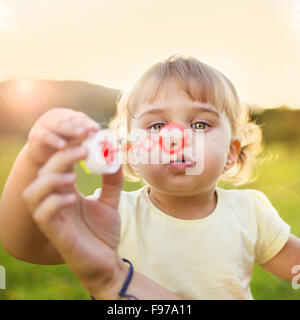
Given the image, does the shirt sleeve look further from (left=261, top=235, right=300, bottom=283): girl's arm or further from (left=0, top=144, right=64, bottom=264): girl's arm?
(left=0, top=144, right=64, bottom=264): girl's arm

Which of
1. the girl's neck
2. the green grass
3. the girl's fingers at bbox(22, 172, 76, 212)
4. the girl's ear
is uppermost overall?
the girl's fingers at bbox(22, 172, 76, 212)

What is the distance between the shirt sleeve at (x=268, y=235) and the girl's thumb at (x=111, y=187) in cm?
52

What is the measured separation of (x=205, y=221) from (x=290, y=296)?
3.41 feet

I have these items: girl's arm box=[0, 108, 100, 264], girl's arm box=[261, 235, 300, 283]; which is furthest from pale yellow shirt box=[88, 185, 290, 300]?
girl's arm box=[0, 108, 100, 264]

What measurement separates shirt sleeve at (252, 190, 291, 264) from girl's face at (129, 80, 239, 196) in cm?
21

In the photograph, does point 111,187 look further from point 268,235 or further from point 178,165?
point 268,235

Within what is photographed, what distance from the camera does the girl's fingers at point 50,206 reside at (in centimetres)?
65

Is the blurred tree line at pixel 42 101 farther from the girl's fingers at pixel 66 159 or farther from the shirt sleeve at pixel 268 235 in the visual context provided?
the girl's fingers at pixel 66 159

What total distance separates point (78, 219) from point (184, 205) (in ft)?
1.36

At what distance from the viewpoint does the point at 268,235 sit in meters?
1.16

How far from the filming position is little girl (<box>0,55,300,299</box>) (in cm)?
76

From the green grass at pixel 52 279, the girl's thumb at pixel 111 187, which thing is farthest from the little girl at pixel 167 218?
the green grass at pixel 52 279

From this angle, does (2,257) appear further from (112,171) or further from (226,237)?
(112,171)

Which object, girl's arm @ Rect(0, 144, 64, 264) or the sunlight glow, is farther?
the sunlight glow
